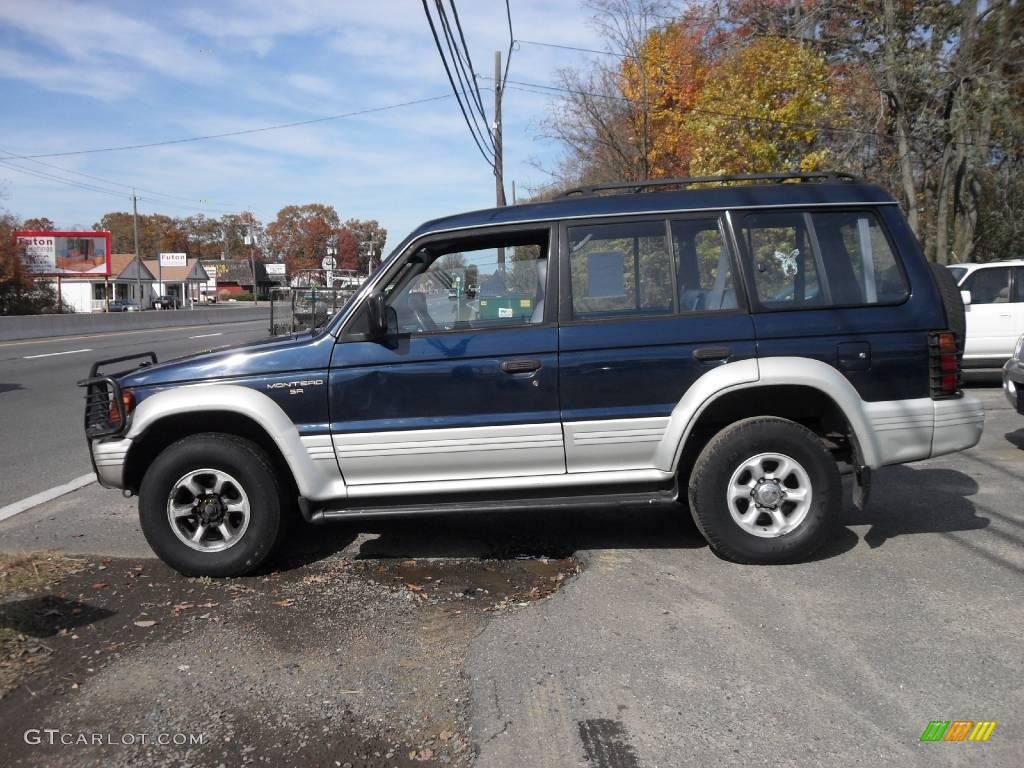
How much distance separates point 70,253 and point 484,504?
238 feet

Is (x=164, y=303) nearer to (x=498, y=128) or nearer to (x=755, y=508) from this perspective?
(x=498, y=128)

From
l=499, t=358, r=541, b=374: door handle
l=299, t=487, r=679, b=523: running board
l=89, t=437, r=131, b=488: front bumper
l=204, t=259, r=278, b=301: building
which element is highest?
l=204, t=259, r=278, b=301: building

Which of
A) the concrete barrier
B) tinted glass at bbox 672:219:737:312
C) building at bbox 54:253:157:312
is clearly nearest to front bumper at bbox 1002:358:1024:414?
tinted glass at bbox 672:219:737:312

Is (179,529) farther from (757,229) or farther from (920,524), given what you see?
(920,524)

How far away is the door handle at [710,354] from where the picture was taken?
4.67 meters

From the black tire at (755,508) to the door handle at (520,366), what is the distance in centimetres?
109

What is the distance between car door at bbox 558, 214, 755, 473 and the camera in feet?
15.3

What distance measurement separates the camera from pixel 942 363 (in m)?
4.75

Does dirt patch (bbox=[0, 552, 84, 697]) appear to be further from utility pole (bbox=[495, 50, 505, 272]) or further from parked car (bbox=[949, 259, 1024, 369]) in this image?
utility pole (bbox=[495, 50, 505, 272])

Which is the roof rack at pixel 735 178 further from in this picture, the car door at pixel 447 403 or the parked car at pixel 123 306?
the parked car at pixel 123 306

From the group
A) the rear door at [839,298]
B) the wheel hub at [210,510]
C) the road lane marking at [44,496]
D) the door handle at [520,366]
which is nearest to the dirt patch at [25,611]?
the wheel hub at [210,510]

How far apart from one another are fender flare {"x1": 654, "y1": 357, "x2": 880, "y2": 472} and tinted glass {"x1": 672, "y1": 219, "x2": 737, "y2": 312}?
0.41m

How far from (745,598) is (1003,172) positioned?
21550mm

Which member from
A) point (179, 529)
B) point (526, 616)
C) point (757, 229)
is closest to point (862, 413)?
point (757, 229)
